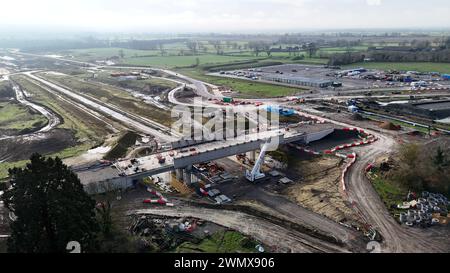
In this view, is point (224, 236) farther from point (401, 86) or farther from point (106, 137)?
point (401, 86)

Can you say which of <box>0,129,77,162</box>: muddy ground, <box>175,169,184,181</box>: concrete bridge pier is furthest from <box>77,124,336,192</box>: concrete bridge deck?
<box>0,129,77,162</box>: muddy ground

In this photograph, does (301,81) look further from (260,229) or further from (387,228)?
(260,229)

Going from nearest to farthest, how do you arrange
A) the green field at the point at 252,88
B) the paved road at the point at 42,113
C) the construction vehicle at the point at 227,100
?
the paved road at the point at 42,113 < the construction vehicle at the point at 227,100 < the green field at the point at 252,88

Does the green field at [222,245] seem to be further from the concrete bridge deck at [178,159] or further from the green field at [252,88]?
the green field at [252,88]

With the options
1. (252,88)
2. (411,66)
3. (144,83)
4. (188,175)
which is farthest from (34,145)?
(411,66)

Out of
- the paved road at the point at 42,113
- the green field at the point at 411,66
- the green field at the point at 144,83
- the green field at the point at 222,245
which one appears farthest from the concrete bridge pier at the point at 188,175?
the green field at the point at 411,66

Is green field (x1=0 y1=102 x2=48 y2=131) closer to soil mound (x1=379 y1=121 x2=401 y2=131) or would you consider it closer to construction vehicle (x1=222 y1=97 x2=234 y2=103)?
construction vehicle (x1=222 y1=97 x2=234 y2=103)
